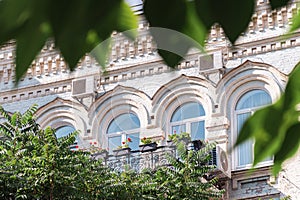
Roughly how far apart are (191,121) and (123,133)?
1.76 metres

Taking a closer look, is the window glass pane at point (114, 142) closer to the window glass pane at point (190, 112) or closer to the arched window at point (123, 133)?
the arched window at point (123, 133)

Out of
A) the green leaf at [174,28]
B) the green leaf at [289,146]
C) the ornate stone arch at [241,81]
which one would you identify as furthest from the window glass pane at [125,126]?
the green leaf at [174,28]

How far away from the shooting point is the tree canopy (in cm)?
129

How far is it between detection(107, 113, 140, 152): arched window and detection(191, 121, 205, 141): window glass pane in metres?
1.31

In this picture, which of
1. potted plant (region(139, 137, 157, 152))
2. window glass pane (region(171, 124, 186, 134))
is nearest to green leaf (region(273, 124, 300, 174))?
potted plant (region(139, 137, 157, 152))

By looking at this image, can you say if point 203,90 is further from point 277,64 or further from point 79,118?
A: point 79,118

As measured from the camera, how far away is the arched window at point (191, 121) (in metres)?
21.5

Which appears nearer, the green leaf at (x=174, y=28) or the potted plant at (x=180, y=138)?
the green leaf at (x=174, y=28)

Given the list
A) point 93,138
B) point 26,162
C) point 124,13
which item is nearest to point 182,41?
point 124,13

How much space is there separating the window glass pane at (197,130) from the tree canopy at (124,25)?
64.7ft

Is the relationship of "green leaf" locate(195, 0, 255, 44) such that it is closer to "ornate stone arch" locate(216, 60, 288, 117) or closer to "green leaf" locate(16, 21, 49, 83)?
"green leaf" locate(16, 21, 49, 83)

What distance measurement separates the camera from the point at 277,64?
2111 centimetres

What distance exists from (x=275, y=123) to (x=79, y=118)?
21748 mm

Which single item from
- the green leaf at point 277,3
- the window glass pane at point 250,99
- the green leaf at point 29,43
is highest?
the window glass pane at point 250,99
